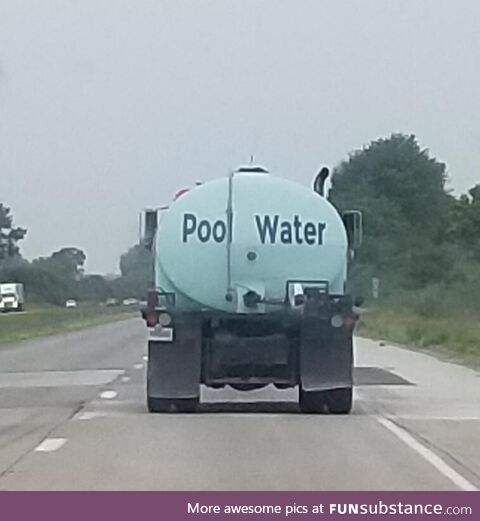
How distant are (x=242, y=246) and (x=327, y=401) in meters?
2.65

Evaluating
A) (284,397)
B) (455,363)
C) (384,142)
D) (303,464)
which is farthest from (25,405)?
(384,142)

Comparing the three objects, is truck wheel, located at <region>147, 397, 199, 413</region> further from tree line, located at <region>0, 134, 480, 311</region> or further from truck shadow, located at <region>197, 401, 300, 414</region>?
tree line, located at <region>0, 134, 480, 311</region>

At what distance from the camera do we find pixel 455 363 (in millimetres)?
41906

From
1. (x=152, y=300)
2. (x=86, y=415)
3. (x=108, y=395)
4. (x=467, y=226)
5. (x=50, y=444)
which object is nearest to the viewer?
(x=50, y=444)

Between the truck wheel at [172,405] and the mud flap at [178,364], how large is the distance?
78mm

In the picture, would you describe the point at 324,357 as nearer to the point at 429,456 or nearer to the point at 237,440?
the point at 237,440

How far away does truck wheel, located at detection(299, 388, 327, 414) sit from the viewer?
22.5m

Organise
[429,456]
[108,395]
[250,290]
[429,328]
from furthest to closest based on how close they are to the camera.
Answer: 1. [429,328]
2. [108,395]
3. [250,290]
4. [429,456]

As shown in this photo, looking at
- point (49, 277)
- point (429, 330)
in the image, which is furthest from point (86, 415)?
point (49, 277)

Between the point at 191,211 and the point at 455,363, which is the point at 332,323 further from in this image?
the point at 455,363

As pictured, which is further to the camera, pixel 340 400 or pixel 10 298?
pixel 10 298

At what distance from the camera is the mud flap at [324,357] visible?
862 inches

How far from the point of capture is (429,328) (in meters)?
60.6

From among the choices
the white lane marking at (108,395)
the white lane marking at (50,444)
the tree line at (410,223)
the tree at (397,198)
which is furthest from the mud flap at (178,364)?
the tree at (397,198)
